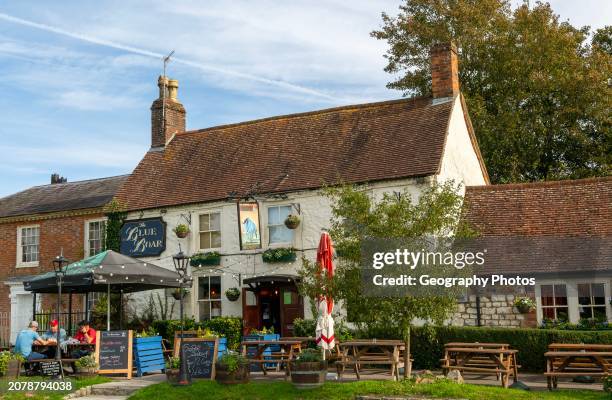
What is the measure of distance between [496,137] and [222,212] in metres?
13.1

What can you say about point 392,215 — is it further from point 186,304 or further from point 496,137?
point 496,137

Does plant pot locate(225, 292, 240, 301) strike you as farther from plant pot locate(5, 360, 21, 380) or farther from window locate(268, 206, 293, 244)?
plant pot locate(5, 360, 21, 380)

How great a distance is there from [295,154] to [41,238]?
38.6 feet

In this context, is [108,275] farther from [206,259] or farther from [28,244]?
[28,244]

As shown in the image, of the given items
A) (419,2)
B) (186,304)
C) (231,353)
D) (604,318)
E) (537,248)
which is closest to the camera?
(231,353)

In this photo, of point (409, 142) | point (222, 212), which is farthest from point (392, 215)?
point (222, 212)

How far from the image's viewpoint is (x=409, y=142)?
22438 millimetres

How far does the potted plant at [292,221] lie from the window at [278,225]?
26.2 inches

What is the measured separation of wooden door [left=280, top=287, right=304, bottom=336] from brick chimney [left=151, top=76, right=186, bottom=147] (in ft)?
30.2

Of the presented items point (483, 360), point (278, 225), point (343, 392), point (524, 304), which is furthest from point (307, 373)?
point (278, 225)

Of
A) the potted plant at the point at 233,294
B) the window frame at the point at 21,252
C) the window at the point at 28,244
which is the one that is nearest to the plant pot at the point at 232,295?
the potted plant at the point at 233,294

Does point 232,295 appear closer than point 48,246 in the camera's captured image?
Yes

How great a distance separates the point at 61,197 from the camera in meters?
30.4

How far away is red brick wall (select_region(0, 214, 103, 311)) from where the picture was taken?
27.9 meters
